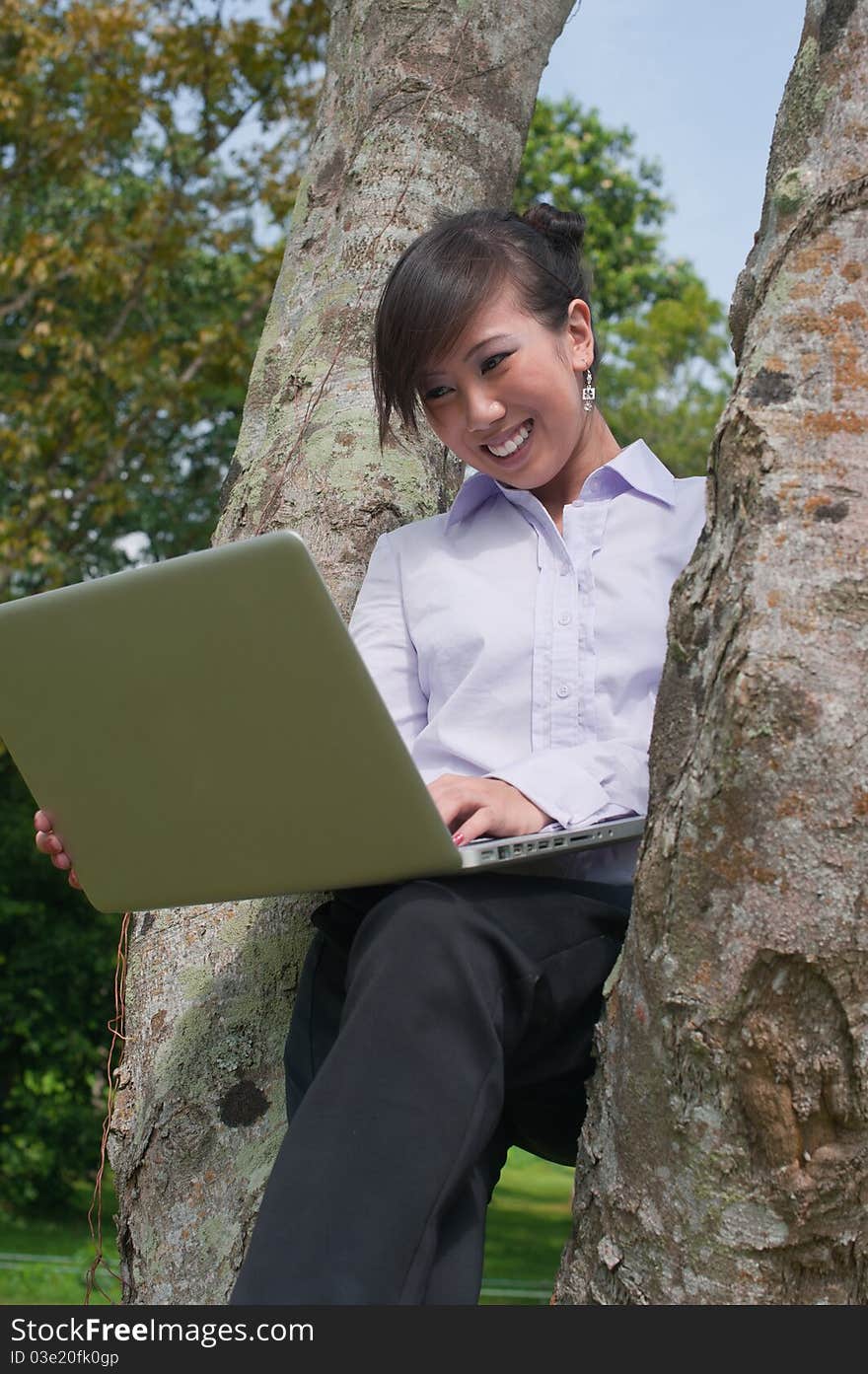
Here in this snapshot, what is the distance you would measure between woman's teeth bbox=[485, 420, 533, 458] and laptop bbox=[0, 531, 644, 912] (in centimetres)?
59

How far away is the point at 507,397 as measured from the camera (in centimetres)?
194

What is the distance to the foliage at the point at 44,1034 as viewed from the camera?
334 inches

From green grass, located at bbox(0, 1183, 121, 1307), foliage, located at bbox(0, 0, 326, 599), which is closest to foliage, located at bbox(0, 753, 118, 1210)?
green grass, located at bbox(0, 1183, 121, 1307)

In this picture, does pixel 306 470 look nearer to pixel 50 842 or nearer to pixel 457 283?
pixel 457 283

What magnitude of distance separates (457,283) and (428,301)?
0.17 feet

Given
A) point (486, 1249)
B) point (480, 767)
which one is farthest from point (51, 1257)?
point (480, 767)

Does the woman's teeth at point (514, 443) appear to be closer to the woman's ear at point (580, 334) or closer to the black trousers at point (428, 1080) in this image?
the woman's ear at point (580, 334)

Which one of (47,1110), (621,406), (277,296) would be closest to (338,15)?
(277,296)

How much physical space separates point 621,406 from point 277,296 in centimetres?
1047

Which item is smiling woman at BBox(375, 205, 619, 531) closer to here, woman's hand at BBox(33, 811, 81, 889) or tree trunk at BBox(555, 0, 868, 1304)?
tree trunk at BBox(555, 0, 868, 1304)

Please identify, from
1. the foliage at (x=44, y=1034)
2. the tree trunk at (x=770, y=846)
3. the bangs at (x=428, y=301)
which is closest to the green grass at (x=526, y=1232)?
the foliage at (x=44, y=1034)

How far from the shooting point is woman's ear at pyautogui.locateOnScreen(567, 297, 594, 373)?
2.07 meters

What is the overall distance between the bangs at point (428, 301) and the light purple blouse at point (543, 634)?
199 millimetres

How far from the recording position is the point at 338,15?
283 centimetres
